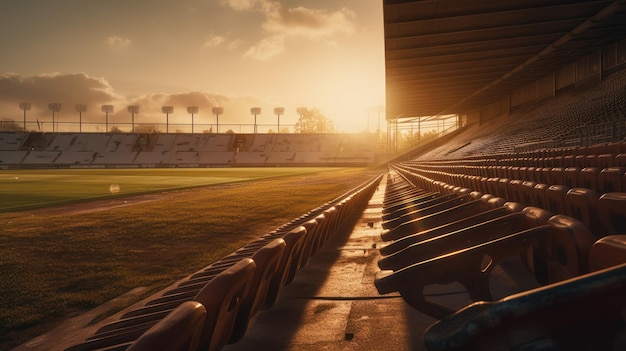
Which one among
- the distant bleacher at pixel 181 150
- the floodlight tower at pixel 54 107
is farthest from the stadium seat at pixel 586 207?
the floodlight tower at pixel 54 107

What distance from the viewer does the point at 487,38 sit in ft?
56.2

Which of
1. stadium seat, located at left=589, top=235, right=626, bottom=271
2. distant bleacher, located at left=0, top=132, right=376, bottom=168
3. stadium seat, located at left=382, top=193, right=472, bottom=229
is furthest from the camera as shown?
distant bleacher, located at left=0, top=132, right=376, bottom=168

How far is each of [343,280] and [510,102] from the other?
103 feet

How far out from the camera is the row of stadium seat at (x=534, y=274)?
68cm

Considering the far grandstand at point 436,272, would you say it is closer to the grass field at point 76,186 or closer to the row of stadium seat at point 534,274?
the row of stadium seat at point 534,274

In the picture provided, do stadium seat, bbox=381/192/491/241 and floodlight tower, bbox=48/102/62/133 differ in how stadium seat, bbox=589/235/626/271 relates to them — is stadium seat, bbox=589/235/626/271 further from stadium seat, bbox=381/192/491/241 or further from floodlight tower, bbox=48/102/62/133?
floodlight tower, bbox=48/102/62/133

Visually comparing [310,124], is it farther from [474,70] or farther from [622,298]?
[622,298]

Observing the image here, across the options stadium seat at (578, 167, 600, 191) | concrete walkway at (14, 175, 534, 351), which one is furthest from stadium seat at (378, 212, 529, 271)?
stadium seat at (578, 167, 600, 191)

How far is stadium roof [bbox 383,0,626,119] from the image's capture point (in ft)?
46.5

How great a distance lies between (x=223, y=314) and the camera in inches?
62.4

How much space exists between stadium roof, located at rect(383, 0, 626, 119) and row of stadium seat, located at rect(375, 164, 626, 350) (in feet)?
42.3

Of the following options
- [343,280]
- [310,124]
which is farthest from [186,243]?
[310,124]

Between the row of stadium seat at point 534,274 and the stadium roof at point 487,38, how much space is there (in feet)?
42.3

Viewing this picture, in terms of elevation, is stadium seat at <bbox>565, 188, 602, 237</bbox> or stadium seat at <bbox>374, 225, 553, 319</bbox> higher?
stadium seat at <bbox>565, 188, 602, 237</bbox>
